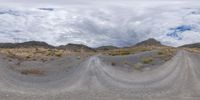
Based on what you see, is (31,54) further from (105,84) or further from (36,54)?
(105,84)

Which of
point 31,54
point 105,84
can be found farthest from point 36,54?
point 105,84

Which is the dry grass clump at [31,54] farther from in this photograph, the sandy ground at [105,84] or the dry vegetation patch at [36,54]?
the sandy ground at [105,84]

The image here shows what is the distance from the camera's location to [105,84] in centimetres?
3441

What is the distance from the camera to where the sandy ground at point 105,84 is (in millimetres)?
30219

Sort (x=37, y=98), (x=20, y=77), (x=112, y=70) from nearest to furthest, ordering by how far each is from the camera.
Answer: (x=37, y=98)
(x=20, y=77)
(x=112, y=70)

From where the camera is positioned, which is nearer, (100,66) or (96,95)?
(96,95)

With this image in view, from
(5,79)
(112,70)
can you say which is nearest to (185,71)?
(112,70)

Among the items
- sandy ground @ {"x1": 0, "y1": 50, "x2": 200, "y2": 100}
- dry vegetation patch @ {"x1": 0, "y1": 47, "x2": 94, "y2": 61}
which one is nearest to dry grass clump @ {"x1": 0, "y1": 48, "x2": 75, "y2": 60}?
dry vegetation patch @ {"x1": 0, "y1": 47, "x2": 94, "y2": 61}

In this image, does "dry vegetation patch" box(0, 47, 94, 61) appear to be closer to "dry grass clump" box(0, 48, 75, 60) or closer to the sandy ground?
"dry grass clump" box(0, 48, 75, 60)

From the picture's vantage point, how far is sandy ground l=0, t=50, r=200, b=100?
30219 millimetres

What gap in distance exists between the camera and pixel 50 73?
145ft

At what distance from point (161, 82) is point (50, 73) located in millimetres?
12455

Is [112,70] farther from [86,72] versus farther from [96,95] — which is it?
[96,95]

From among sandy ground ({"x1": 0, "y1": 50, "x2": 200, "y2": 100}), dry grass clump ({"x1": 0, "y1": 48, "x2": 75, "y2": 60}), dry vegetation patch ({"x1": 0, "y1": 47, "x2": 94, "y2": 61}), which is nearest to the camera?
sandy ground ({"x1": 0, "y1": 50, "x2": 200, "y2": 100})
